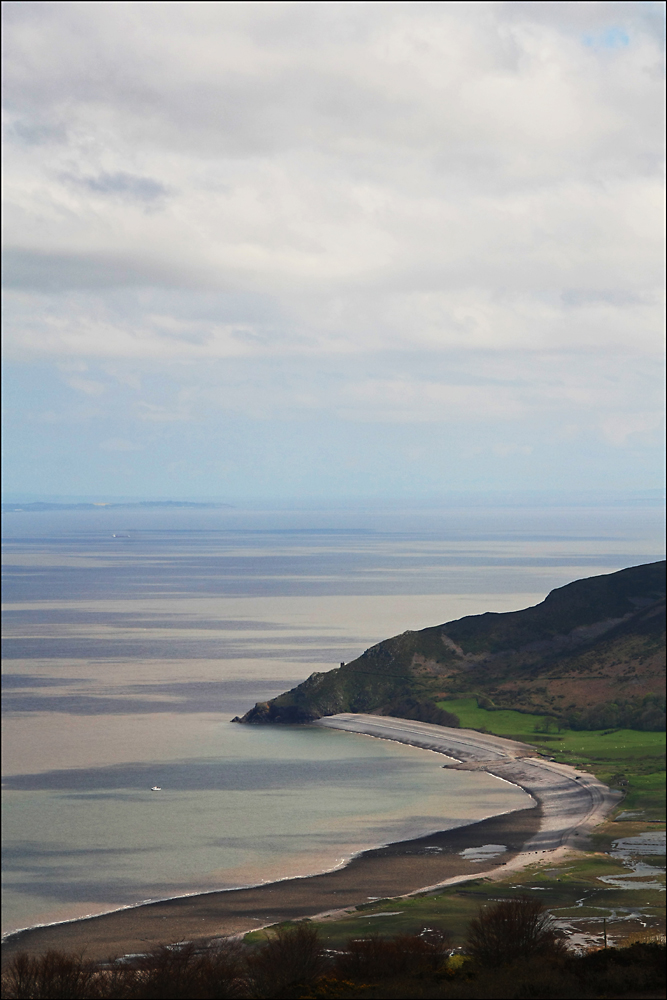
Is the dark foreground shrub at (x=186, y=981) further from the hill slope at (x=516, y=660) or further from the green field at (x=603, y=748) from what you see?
the hill slope at (x=516, y=660)

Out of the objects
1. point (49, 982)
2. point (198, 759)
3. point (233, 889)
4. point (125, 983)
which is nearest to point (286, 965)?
point (125, 983)

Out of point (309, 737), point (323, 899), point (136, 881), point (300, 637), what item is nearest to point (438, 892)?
point (323, 899)

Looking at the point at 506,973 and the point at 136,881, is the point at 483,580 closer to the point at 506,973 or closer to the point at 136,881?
the point at 136,881

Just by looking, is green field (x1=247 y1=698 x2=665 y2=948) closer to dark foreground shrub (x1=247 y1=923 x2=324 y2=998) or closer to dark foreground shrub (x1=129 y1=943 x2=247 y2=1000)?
dark foreground shrub (x1=247 y1=923 x2=324 y2=998)

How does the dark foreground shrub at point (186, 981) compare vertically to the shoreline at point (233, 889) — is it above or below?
above

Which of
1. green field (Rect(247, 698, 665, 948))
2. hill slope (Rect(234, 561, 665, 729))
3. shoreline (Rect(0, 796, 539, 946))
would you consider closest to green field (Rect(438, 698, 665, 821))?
green field (Rect(247, 698, 665, 948))

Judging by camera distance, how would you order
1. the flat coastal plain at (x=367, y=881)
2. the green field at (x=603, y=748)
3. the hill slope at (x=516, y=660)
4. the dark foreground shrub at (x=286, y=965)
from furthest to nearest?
the hill slope at (x=516, y=660), the green field at (x=603, y=748), the flat coastal plain at (x=367, y=881), the dark foreground shrub at (x=286, y=965)

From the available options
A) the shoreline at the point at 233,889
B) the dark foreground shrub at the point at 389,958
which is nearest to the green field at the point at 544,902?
the dark foreground shrub at the point at 389,958

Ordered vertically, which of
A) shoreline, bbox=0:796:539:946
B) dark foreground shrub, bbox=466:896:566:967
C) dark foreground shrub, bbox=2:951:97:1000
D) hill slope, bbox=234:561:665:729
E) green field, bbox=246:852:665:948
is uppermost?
hill slope, bbox=234:561:665:729
